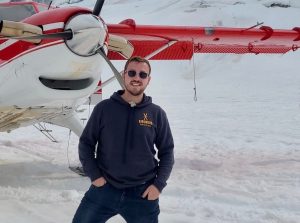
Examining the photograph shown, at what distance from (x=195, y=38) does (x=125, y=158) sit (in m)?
4.01

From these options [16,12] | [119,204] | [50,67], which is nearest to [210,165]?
[50,67]

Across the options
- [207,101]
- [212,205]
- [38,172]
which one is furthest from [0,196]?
[207,101]

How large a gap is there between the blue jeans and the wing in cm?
274

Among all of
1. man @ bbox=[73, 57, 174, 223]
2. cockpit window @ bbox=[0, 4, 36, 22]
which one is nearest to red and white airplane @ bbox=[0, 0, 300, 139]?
cockpit window @ bbox=[0, 4, 36, 22]

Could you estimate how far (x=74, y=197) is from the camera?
4246 mm

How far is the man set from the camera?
2.32 metres

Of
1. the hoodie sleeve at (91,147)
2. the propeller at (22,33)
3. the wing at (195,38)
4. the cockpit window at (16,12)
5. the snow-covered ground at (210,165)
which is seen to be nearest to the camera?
the hoodie sleeve at (91,147)

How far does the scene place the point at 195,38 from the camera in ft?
19.7

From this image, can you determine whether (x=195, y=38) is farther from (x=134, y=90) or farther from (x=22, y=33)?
(x=134, y=90)

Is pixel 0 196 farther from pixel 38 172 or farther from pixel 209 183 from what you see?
pixel 209 183

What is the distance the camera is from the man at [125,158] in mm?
2316

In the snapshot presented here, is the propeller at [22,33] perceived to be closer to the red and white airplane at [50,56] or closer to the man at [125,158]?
the red and white airplane at [50,56]

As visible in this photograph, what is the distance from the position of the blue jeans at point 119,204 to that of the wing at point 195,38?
2.74 metres

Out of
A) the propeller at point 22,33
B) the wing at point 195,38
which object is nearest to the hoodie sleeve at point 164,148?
the propeller at point 22,33
